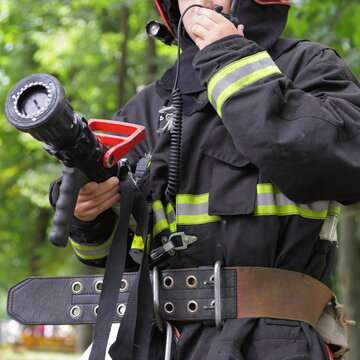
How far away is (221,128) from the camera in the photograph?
8.92ft

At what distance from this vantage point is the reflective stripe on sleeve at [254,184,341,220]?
2.57m

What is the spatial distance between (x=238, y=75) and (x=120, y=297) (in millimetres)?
964

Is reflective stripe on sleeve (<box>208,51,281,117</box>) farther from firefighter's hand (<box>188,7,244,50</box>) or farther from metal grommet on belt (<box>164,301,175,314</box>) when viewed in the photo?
metal grommet on belt (<box>164,301,175,314</box>)

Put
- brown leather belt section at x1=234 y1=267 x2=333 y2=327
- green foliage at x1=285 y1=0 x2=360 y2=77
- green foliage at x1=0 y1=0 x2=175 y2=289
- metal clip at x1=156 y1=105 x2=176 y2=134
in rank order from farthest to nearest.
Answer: green foliage at x1=0 y1=0 x2=175 y2=289 → green foliage at x1=285 y1=0 x2=360 y2=77 → metal clip at x1=156 y1=105 x2=176 y2=134 → brown leather belt section at x1=234 y1=267 x2=333 y2=327

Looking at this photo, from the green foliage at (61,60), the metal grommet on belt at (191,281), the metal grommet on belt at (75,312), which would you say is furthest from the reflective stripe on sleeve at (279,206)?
the green foliage at (61,60)

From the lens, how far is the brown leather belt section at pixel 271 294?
8.34 feet

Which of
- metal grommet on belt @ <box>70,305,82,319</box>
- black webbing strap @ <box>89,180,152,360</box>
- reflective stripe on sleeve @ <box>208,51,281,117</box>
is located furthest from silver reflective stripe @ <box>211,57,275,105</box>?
metal grommet on belt @ <box>70,305,82,319</box>

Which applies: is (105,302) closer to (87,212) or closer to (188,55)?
(87,212)

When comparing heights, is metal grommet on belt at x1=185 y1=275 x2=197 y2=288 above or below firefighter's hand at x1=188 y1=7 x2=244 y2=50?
below

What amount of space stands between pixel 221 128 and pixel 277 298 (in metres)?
0.66

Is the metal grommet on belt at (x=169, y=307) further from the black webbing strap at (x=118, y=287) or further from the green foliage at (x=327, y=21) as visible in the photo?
the green foliage at (x=327, y=21)

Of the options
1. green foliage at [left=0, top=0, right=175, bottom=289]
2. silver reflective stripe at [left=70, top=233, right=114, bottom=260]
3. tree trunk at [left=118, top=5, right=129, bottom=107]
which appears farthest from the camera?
green foliage at [left=0, top=0, right=175, bottom=289]

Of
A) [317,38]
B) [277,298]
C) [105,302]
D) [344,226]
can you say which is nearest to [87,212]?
[105,302]

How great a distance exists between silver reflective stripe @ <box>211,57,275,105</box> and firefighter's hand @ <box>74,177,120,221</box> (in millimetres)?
498
